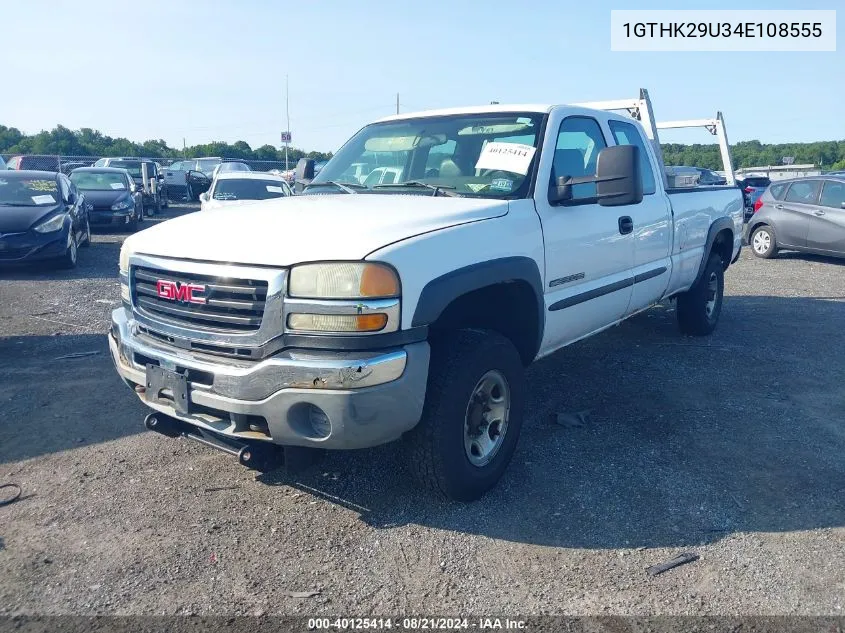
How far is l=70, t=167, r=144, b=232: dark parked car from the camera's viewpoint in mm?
14672

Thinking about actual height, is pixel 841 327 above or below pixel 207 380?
below

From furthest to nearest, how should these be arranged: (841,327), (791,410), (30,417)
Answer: (841,327), (791,410), (30,417)

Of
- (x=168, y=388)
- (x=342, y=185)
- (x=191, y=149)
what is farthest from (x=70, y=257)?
(x=191, y=149)

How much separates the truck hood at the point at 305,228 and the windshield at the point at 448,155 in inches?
11.8

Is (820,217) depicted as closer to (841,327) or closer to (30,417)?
(841,327)

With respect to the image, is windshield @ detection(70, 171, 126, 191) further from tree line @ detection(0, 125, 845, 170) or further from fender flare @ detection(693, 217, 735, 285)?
tree line @ detection(0, 125, 845, 170)

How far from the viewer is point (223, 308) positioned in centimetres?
308

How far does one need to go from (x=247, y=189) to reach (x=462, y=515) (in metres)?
10.6

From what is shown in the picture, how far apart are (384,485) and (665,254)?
3077 mm

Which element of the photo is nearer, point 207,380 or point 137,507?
point 207,380

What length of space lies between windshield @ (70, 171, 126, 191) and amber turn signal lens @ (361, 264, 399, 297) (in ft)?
47.0

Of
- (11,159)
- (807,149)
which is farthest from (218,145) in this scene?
(807,149)

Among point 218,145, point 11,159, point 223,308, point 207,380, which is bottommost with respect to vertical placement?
point 207,380

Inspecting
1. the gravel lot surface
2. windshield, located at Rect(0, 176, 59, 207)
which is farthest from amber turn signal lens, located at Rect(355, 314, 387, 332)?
windshield, located at Rect(0, 176, 59, 207)
